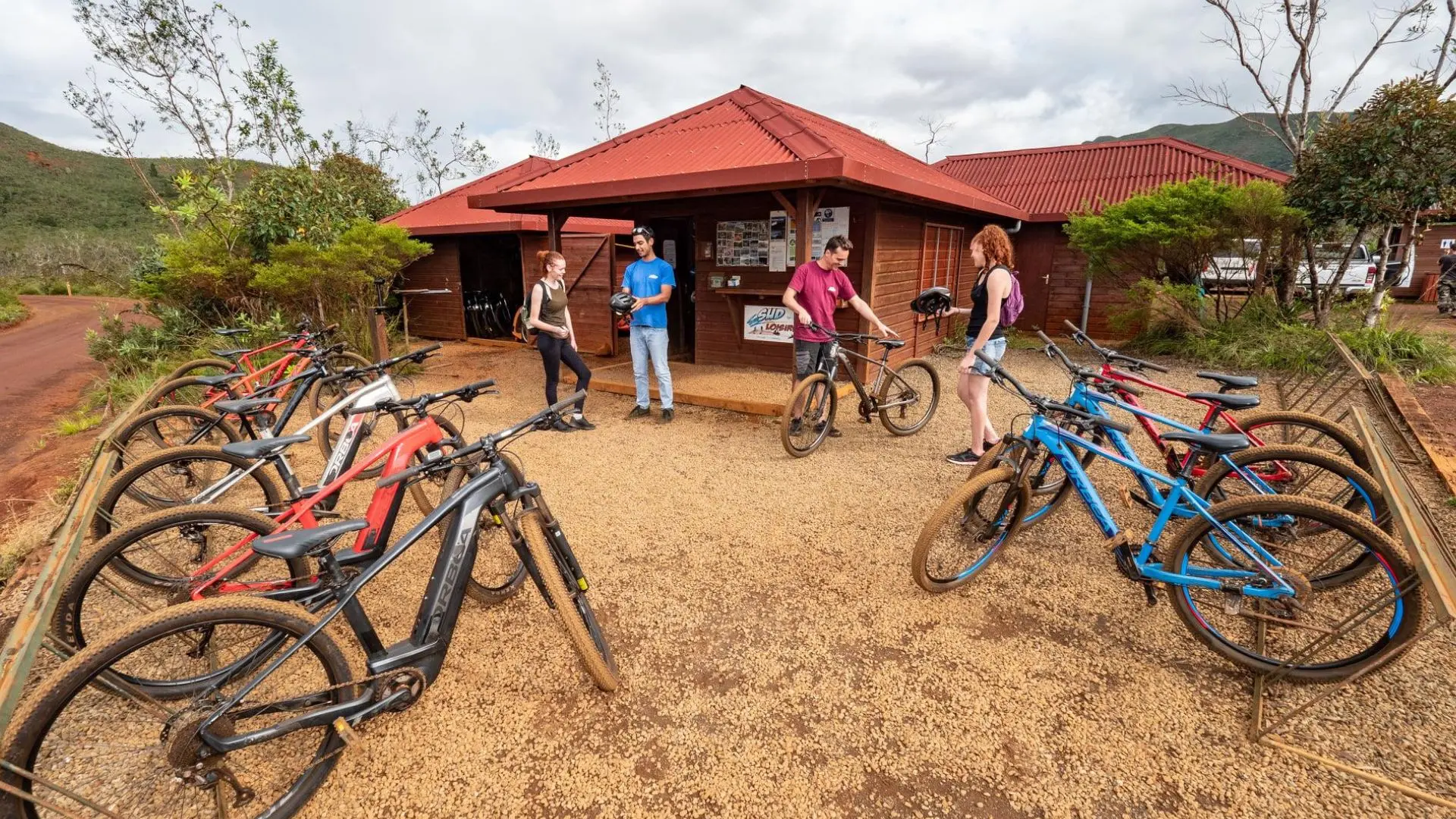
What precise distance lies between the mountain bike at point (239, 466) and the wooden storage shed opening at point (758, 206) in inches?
133

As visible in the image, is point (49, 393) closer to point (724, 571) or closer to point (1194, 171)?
point (724, 571)

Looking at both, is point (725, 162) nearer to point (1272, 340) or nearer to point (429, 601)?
point (429, 601)

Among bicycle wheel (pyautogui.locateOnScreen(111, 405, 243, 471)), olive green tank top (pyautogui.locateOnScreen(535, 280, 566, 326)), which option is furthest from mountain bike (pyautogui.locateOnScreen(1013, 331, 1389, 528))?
bicycle wheel (pyautogui.locateOnScreen(111, 405, 243, 471))

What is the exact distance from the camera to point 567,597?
1.95 meters

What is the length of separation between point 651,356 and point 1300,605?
4.53 m

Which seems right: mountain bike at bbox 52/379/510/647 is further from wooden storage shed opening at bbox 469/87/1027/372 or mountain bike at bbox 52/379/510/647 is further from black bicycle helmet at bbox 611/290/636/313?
wooden storage shed opening at bbox 469/87/1027/372

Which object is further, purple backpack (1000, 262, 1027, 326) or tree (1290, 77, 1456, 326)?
tree (1290, 77, 1456, 326)

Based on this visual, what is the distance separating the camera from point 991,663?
7.84 feet

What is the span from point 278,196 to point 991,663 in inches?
417

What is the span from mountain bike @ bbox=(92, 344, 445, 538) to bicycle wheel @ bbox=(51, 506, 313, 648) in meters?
0.20

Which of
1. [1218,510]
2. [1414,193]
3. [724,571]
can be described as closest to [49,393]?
[724,571]

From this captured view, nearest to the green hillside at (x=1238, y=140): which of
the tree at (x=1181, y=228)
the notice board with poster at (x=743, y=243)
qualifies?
the tree at (x=1181, y=228)

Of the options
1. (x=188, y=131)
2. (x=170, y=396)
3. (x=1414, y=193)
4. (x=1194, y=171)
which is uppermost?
(x=188, y=131)

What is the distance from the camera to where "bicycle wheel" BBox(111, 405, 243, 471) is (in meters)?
3.55
